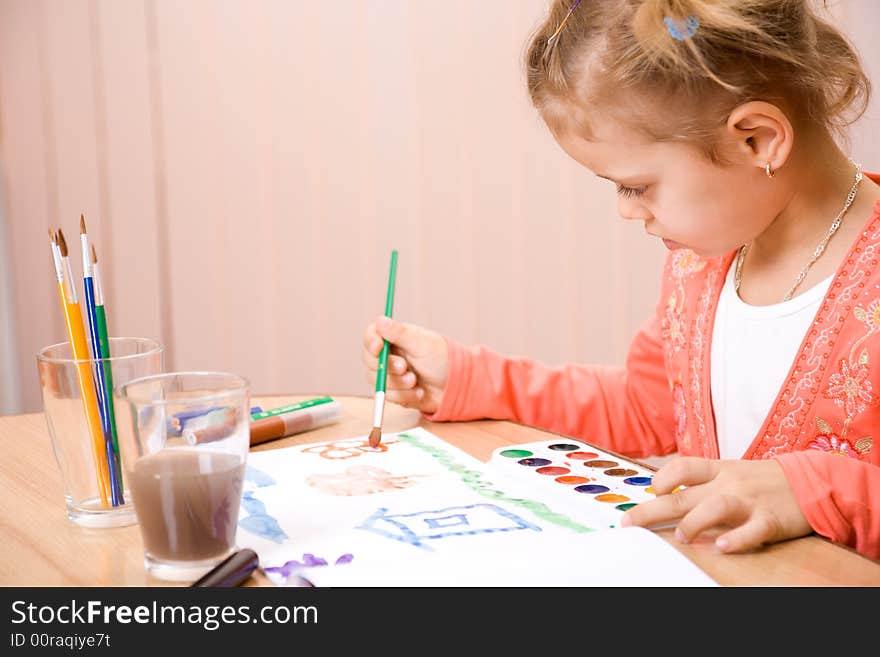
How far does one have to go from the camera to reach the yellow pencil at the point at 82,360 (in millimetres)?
592

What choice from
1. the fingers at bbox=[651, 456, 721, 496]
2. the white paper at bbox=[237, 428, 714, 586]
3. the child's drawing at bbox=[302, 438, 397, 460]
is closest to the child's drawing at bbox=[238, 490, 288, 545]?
the white paper at bbox=[237, 428, 714, 586]

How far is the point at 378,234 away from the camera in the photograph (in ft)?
6.09

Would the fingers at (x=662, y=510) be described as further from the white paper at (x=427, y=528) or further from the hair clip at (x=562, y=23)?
the hair clip at (x=562, y=23)

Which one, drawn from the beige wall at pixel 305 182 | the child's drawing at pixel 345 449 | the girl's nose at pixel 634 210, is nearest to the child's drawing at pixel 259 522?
the child's drawing at pixel 345 449

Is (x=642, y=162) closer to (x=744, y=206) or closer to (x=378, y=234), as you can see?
(x=744, y=206)

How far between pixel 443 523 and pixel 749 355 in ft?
1.31

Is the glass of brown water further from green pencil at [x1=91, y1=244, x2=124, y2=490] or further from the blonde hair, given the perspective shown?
the blonde hair

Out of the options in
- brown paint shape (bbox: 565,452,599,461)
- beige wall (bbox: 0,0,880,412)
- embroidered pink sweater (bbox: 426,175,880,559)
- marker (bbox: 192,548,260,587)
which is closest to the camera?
marker (bbox: 192,548,260,587)

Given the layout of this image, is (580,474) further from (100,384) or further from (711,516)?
(100,384)

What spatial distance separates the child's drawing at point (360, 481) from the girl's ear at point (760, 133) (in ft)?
1.13

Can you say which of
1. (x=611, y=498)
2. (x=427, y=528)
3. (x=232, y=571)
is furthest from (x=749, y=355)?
(x=232, y=571)

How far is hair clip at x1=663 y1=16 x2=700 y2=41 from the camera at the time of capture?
66 centimetres
